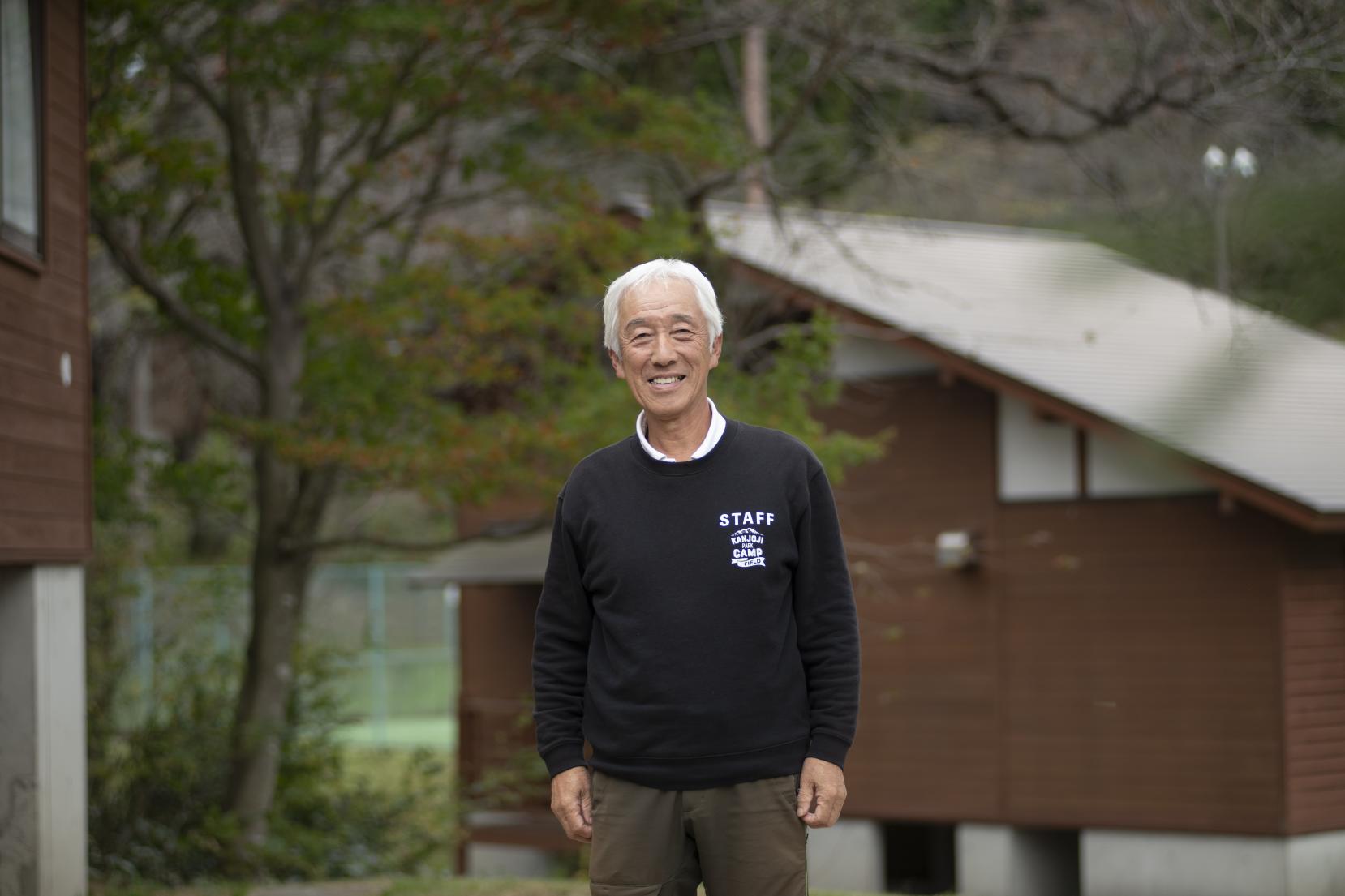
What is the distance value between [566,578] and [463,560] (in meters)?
11.9

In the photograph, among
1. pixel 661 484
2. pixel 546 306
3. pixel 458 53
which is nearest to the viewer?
pixel 661 484

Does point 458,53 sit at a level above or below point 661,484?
above

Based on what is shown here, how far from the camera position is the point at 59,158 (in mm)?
7172

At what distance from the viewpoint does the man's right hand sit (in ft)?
10.3

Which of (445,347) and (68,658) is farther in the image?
(445,347)

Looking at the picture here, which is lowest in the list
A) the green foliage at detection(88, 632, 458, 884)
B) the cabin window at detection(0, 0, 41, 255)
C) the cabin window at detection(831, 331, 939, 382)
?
the green foliage at detection(88, 632, 458, 884)

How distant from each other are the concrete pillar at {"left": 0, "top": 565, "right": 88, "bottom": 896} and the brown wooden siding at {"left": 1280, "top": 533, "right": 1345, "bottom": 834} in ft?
23.8

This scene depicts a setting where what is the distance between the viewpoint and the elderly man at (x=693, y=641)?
9.90ft

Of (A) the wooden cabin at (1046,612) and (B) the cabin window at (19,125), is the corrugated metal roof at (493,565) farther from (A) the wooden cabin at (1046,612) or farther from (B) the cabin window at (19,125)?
(B) the cabin window at (19,125)

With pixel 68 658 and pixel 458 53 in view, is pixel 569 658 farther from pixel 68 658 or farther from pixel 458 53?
pixel 458 53

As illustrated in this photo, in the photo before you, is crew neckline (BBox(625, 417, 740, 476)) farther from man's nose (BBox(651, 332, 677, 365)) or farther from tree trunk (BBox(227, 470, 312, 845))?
tree trunk (BBox(227, 470, 312, 845))

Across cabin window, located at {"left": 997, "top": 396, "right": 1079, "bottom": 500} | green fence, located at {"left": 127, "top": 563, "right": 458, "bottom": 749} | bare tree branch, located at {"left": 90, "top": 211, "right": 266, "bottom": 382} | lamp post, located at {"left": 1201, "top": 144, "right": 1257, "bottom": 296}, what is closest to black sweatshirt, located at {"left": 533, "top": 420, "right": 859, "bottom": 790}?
lamp post, located at {"left": 1201, "top": 144, "right": 1257, "bottom": 296}

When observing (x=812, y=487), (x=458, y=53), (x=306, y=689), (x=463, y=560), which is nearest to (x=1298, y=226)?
(x=812, y=487)

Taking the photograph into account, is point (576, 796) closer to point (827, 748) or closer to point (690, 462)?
point (827, 748)
